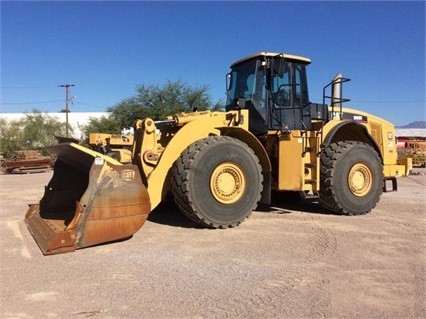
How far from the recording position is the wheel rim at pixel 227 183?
6.41 meters

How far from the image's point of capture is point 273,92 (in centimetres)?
778

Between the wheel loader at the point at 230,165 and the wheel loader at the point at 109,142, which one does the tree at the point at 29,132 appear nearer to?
the wheel loader at the point at 109,142

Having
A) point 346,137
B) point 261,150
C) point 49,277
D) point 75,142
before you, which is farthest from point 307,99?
point 49,277

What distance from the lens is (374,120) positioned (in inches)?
370

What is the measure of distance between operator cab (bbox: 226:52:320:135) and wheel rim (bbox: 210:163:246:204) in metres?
1.43

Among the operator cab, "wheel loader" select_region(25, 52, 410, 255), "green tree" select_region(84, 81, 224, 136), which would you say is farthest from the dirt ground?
"green tree" select_region(84, 81, 224, 136)

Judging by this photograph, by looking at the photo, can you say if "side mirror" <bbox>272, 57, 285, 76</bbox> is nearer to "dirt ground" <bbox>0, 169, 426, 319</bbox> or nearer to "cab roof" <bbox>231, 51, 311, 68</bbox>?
"cab roof" <bbox>231, 51, 311, 68</bbox>

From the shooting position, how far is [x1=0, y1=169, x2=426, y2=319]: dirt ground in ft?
→ 11.9

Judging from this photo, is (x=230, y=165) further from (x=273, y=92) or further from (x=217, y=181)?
(x=273, y=92)

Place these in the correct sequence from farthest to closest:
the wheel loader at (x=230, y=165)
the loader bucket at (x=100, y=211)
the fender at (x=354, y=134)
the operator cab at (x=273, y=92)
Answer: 1. the fender at (x=354, y=134)
2. the operator cab at (x=273, y=92)
3. the wheel loader at (x=230, y=165)
4. the loader bucket at (x=100, y=211)

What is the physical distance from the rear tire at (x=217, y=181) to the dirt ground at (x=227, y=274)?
285mm

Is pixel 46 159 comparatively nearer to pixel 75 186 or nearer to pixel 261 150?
pixel 75 186

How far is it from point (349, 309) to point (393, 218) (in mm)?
4590

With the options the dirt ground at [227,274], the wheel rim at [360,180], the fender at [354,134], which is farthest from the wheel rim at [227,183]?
the wheel rim at [360,180]
